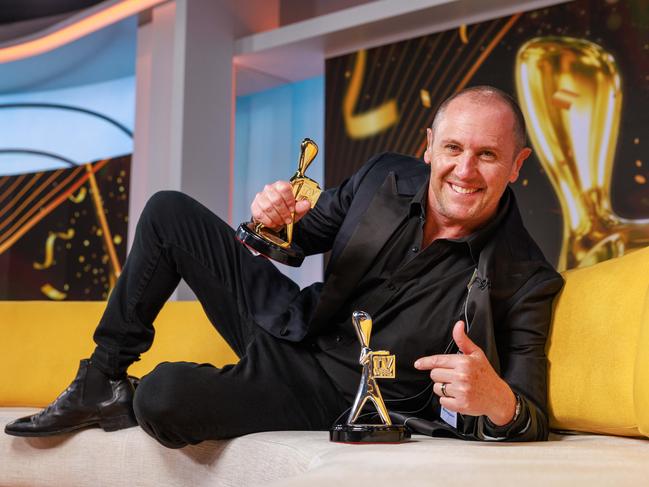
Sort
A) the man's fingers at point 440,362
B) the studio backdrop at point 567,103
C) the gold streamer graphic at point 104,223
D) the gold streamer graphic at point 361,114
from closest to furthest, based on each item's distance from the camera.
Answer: the man's fingers at point 440,362 < the studio backdrop at point 567,103 < the gold streamer graphic at point 361,114 < the gold streamer graphic at point 104,223

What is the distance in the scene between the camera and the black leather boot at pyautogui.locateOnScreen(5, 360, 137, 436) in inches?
76.7

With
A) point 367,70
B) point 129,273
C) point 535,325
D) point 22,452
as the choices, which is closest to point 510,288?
point 535,325

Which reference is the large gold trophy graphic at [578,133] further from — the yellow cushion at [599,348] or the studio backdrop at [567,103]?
the yellow cushion at [599,348]

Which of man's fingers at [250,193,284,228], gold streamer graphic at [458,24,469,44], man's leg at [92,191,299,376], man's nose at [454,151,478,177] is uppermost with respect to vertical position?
gold streamer graphic at [458,24,469,44]

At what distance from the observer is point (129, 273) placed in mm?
1993

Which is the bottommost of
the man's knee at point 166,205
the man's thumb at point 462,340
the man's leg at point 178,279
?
the man's thumb at point 462,340

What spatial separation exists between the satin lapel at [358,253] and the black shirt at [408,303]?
2 cm

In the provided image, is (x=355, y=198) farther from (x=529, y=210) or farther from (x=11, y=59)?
(x=11, y=59)

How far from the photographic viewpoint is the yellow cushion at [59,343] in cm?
272

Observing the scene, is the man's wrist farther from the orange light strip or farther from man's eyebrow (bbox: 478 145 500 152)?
the orange light strip

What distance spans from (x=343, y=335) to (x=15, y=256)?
4300mm

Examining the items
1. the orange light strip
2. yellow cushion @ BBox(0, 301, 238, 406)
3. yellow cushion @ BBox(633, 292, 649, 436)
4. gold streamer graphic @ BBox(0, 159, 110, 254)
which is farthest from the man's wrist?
gold streamer graphic @ BBox(0, 159, 110, 254)

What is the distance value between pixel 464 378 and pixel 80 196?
442cm

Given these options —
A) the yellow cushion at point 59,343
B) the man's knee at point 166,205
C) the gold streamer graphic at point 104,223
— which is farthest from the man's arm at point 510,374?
the gold streamer graphic at point 104,223
